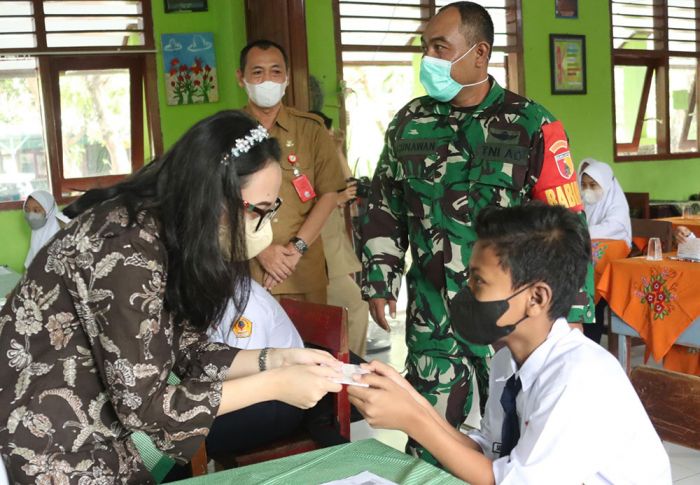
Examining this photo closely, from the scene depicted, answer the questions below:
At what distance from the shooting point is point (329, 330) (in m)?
2.19

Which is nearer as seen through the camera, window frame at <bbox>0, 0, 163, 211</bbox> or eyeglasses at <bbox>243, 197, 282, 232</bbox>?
eyeglasses at <bbox>243, 197, 282, 232</bbox>

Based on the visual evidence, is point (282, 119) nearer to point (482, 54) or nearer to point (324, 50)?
point (482, 54)

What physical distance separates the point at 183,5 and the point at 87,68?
2.63 feet

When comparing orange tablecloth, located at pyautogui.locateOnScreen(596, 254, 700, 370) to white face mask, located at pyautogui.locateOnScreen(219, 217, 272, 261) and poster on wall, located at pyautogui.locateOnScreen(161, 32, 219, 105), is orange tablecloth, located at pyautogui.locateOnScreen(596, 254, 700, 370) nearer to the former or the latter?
white face mask, located at pyautogui.locateOnScreen(219, 217, 272, 261)

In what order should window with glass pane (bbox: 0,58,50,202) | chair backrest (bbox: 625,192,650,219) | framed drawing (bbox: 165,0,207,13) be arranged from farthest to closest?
chair backrest (bbox: 625,192,650,219) → framed drawing (bbox: 165,0,207,13) → window with glass pane (bbox: 0,58,50,202)

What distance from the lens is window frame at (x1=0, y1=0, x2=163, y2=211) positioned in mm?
5094

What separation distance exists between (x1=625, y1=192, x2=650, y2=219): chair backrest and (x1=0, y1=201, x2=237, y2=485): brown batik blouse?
18.4ft

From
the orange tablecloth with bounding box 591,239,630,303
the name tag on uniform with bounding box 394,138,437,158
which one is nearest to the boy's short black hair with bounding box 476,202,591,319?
the name tag on uniform with bounding box 394,138,437,158

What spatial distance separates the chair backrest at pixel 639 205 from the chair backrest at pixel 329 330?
15.3 ft

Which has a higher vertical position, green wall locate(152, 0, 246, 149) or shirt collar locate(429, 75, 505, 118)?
green wall locate(152, 0, 246, 149)

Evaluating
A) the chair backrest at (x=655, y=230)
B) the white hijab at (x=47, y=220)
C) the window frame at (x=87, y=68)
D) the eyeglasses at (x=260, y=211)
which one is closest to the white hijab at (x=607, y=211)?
the chair backrest at (x=655, y=230)

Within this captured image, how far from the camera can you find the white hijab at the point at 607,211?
480 centimetres

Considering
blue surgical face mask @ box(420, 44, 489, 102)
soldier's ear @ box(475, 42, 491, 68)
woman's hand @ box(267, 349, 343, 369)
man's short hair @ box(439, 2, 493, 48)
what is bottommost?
woman's hand @ box(267, 349, 343, 369)

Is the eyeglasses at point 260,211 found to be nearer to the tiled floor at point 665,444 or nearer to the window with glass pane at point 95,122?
the tiled floor at point 665,444
